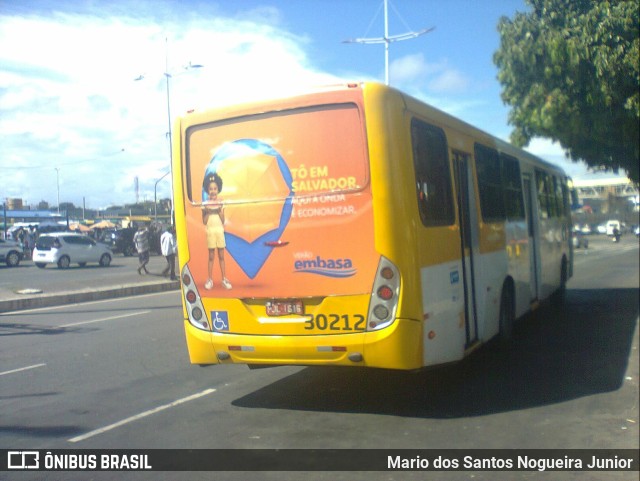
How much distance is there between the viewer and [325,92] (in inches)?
251

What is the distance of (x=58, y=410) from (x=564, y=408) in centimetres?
510

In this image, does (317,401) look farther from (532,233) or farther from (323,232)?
(532,233)

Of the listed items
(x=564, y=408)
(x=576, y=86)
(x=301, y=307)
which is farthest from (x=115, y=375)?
(x=576, y=86)

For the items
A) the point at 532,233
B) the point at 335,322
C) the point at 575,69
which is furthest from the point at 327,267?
the point at 575,69

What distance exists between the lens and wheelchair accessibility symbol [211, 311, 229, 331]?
6766 millimetres

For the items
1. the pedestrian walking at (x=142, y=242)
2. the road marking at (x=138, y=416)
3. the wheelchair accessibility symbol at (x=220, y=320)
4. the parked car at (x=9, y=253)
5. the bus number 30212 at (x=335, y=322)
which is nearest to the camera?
the road marking at (x=138, y=416)

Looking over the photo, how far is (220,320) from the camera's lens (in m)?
6.80

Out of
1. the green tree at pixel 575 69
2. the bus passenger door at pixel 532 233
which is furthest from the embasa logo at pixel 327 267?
the green tree at pixel 575 69

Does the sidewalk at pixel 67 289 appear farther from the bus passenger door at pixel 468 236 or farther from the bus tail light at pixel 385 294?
the bus tail light at pixel 385 294

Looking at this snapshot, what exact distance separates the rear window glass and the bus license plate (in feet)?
3.33

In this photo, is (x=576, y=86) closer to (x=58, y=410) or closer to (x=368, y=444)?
(x=368, y=444)

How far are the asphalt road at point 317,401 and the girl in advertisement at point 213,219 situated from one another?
1.48m

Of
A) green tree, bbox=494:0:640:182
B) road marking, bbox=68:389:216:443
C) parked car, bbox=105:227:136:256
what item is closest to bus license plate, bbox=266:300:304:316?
road marking, bbox=68:389:216:443

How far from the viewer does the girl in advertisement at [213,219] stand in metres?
6.84
